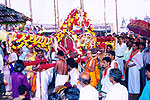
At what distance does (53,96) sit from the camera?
136 inches

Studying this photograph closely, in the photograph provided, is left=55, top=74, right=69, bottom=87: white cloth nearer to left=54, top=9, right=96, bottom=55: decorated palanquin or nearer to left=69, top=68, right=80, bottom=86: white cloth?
left=69, top=68, right=80, bottom=86: white cloth

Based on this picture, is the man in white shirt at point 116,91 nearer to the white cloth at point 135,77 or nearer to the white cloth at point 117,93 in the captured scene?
the white cloth at point 117,93

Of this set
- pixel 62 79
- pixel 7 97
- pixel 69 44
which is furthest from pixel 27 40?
pixel 62 79

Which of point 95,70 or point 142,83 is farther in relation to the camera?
point 142,83

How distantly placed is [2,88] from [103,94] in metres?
4.52

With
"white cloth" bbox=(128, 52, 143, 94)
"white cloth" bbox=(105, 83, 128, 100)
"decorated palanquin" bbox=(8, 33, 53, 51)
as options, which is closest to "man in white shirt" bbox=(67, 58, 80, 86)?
"white cloth" bbox=(128, 52, 143, 94)

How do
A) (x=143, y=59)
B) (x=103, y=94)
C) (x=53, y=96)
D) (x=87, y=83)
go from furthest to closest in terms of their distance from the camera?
(x=143, y=59)
(x=103, y=94)
(x=87, y=83)
(x=53, y=96)

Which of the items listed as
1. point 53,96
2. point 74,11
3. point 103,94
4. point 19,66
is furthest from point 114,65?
point 74,11

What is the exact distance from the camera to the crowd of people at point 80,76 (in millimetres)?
3980

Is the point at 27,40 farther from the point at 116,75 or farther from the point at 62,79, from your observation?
the point at 116,75

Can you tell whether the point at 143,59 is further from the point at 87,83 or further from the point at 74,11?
the point at 87,83

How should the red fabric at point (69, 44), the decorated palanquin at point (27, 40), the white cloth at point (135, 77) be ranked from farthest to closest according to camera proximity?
the decorated palanquin at point (27, 40)
the red fabric at point (69, 44)
the white cloth at point (135, 77)

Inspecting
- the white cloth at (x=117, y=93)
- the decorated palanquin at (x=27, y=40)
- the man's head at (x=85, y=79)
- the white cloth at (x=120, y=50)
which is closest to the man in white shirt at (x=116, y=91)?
the white cloth at (x=117, y=93)

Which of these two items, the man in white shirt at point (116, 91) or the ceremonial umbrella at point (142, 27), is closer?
the man in white shirt at point (116, 91)
